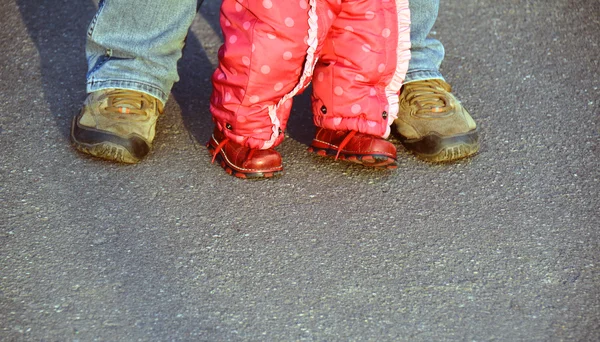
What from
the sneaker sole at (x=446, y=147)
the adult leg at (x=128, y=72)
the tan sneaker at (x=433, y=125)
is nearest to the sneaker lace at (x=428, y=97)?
the tan sneaker at (x=433, y=125)

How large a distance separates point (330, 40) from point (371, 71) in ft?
0.48

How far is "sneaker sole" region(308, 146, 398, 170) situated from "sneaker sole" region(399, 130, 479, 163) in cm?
13

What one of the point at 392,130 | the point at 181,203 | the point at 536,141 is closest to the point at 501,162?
the point at 536,141

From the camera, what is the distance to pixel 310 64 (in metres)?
2.09

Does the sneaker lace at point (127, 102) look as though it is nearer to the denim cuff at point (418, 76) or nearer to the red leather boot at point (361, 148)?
the red leather boot at point (361, 148)

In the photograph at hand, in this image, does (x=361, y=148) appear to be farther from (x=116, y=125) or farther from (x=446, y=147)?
(x=116, y=125)

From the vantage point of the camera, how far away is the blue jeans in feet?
7.64

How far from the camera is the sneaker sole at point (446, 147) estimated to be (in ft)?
7.65

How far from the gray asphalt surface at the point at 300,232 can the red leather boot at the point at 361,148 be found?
0.06 meters

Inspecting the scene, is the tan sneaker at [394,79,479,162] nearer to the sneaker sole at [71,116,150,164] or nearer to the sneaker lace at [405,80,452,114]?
the sneaker lace at [405,80,452,114]

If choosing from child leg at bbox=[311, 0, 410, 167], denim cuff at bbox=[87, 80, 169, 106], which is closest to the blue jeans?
denim cuff at bbox=[87, 80, 169, 106]

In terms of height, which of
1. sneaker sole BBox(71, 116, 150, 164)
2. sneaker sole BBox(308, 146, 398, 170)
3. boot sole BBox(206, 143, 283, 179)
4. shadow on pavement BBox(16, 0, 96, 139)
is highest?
sneaker sole BBox(308, 146, 398, 170)

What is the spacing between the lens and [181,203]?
7.04ft

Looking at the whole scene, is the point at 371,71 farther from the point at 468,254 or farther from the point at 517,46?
the point at 517,46
